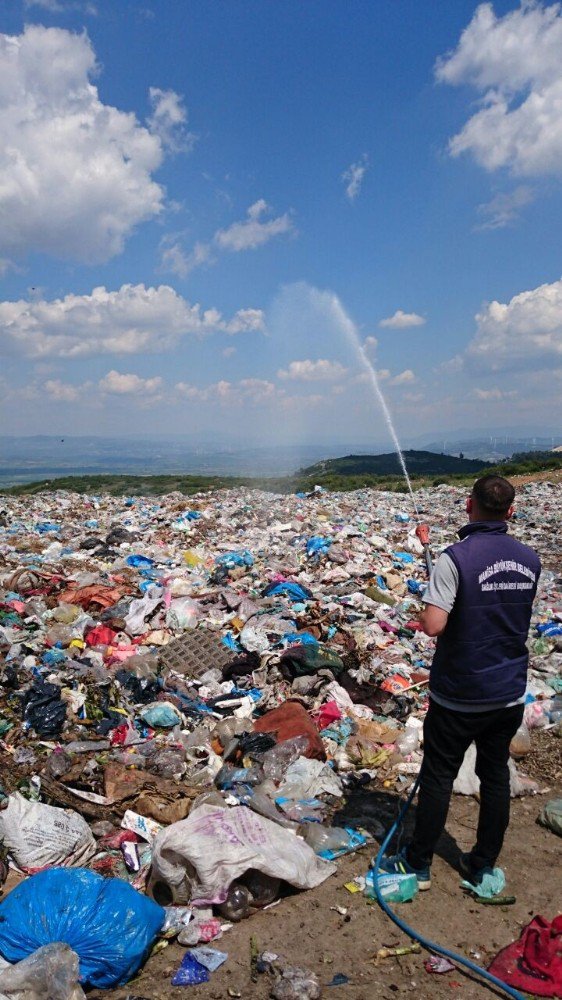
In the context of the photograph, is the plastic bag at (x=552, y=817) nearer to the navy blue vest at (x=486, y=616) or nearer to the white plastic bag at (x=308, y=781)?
the white plastic bag at (x=308, y=781)

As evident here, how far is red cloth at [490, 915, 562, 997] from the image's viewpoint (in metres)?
2.27

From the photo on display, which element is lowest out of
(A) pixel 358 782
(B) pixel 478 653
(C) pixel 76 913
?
(A) pixel 358 782

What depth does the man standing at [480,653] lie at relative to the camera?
254 cm

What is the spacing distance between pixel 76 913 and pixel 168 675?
3.25 meters

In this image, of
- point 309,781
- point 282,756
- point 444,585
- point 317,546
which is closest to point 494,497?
point 444,585

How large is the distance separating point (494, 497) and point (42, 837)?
2856 mm

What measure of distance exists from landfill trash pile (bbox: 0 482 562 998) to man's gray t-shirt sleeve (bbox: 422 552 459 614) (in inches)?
57.9

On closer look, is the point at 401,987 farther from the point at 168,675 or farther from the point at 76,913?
the point at 168,675

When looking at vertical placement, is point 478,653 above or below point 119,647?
above

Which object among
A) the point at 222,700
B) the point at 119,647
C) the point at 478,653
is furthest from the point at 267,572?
the point at 478,653

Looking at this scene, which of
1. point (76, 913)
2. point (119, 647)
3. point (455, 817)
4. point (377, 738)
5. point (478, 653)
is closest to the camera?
point (76, 913)

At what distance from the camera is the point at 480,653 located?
2578mm

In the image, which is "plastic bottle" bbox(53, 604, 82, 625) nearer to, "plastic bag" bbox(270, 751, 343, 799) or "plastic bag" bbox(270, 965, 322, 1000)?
"plastic bag" bbox(270, 751, 343, 799)

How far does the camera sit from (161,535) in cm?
1262
